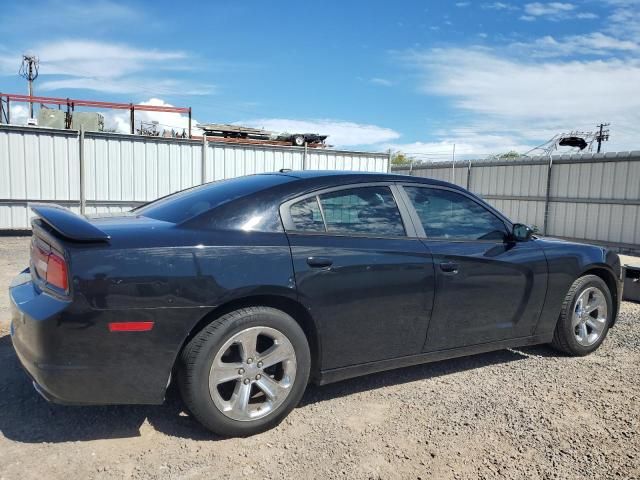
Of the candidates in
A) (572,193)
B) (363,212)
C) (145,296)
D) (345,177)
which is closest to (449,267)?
(363,212)

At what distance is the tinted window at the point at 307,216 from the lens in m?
3.18

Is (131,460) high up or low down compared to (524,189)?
down

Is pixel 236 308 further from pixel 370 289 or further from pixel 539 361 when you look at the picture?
pixel 539 361

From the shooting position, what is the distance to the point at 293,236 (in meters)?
3.09

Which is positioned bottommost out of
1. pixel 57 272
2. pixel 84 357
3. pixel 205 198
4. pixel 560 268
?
pixel 84 357

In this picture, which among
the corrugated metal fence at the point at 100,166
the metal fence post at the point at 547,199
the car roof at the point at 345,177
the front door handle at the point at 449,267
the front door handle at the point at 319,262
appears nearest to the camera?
the front door handle at the point at 319,262

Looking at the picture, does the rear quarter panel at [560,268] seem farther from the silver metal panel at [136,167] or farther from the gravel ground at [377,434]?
the silver metal panel at [136,167]

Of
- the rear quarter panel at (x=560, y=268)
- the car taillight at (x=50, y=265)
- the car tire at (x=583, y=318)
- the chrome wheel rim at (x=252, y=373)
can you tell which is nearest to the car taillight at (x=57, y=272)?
the car taillight at (x=50, y=265)

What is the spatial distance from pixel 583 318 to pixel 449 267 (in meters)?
1.72

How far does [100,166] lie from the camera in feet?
43.9

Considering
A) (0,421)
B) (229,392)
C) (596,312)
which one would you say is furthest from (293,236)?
(596,312)

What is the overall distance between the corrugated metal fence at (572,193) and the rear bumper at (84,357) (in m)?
13.4

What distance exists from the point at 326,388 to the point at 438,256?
124 cm

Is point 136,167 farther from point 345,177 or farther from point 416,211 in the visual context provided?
point 416,211
